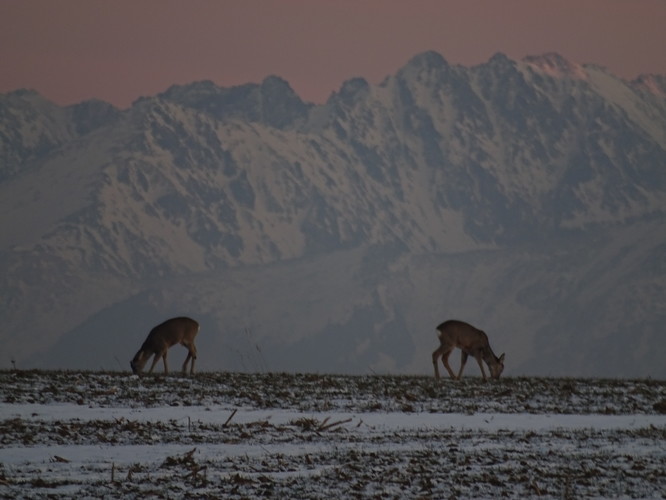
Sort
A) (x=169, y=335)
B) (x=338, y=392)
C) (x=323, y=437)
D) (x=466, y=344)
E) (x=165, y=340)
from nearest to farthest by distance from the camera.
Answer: (x=323, y=437) < (x=338, y=392) < (x=165, y=340) < (x=169, y=335) < (x=466, y=344)

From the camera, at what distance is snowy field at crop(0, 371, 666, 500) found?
21.3 m

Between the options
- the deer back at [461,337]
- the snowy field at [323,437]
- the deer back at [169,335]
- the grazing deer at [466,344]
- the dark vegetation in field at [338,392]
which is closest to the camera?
the snowy field at [323,437]

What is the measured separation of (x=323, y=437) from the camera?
26625 millimetres

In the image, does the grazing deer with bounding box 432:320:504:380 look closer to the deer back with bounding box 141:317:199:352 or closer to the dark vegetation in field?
the dark vegetation in field

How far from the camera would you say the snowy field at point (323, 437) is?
70.0 ft

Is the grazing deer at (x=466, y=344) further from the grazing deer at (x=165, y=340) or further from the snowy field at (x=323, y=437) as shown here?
the grazing deer at (x=165, y=340)

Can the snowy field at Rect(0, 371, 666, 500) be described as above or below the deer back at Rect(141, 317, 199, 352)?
below

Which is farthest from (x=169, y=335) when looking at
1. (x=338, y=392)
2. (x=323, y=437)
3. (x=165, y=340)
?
(x=323, y=437)

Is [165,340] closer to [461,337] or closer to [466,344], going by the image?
[461,337]

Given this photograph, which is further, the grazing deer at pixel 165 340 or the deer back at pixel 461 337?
the deer back at pixel 461 337

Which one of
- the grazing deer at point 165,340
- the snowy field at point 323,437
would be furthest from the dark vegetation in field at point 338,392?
the grazing deer at point 165,340

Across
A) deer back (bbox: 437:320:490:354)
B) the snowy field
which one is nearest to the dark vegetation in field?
the snowy field

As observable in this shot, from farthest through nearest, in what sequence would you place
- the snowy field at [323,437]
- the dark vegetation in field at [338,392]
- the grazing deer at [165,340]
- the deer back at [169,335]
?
the deer back at [169,335]
the grazing deer at [165,340]
the dark vegetation in field at [338,392]
the snowy field at [323,437]

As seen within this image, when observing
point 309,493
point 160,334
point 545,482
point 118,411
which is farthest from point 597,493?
point 160,334
